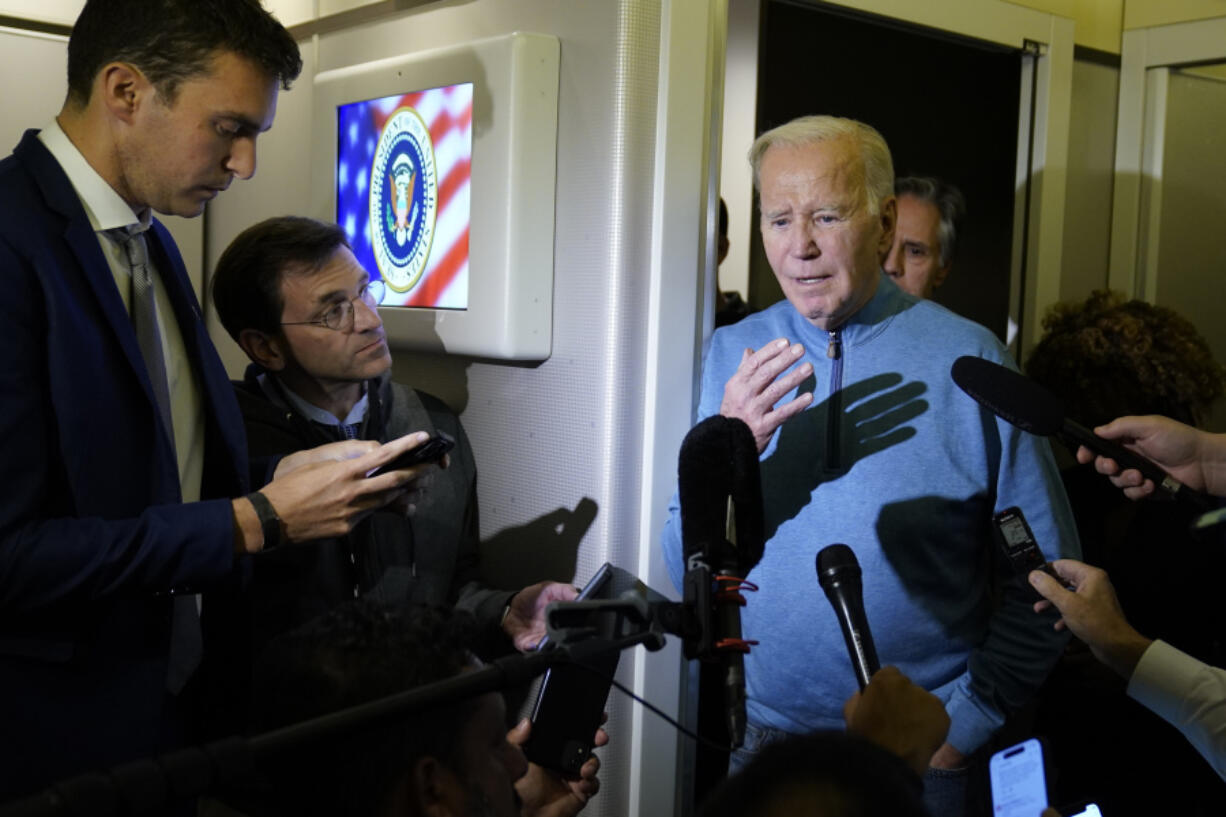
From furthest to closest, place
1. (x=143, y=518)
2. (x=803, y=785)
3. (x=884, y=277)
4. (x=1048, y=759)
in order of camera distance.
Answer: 1. (x=884, y=277)
2. (x=143, y=518)
3. (x=1048, y=759)
4. (x=803, y=785)

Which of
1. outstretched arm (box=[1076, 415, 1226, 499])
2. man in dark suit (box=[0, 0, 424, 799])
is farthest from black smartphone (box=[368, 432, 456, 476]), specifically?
outstretched arm (box=[1076, 415, 1226, 499])

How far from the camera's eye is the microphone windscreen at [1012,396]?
4.98 ft

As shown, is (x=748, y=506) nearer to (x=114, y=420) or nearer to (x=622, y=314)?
(x=622, y=314)

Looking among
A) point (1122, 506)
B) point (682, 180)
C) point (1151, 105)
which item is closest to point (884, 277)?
point (682, 180)

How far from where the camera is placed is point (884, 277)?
2020 millimetres

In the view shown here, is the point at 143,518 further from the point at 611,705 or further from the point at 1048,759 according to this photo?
the point at 1048,759

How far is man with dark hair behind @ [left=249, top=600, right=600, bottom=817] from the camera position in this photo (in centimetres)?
115

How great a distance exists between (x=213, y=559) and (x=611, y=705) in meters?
0.83

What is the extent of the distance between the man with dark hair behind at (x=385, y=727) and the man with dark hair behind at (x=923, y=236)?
6.41 ft

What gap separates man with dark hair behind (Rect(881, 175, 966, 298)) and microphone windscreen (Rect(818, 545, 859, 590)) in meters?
1.83

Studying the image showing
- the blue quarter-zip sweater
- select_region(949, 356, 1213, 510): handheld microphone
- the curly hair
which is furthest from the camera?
the curly hair

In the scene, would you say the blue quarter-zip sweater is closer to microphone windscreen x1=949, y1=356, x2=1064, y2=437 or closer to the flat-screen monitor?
microphone windscreen x1=949, y1=356, x2=1064, y2=437

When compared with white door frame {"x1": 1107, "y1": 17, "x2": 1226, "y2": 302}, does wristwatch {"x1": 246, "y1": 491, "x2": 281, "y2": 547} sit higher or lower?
lower

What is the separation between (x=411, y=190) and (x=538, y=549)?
788 millimetres
